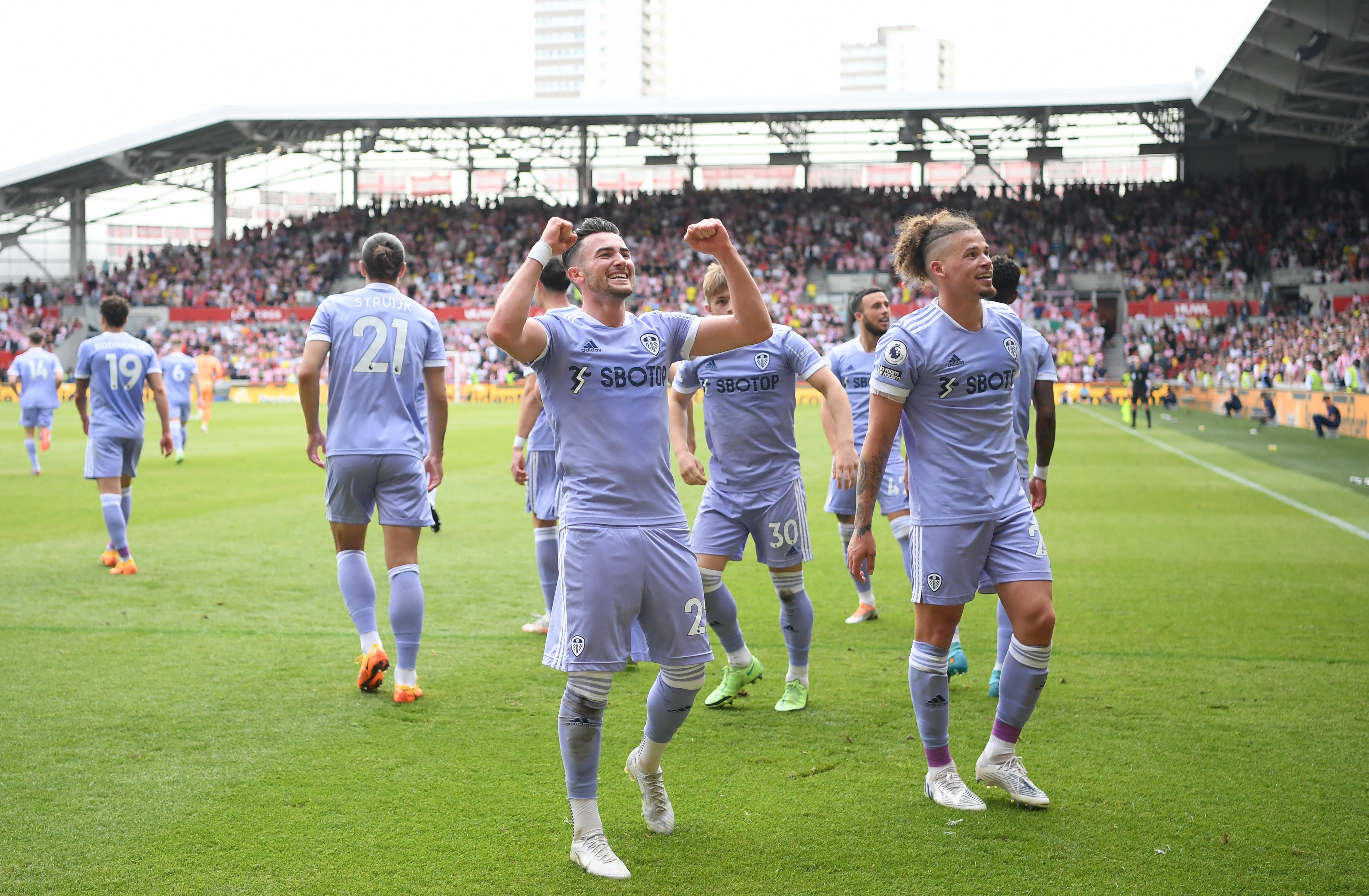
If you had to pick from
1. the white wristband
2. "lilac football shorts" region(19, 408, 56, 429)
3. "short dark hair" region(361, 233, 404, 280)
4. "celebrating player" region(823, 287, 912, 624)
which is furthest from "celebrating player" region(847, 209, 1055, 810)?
"lilac football shorts" region(19, 408, 56, 429)

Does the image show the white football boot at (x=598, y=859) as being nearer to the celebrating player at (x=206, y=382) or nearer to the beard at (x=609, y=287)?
the beard at (x=609, y=287)

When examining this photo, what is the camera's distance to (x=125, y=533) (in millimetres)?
9406

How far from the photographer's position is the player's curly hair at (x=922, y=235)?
4.50 metres

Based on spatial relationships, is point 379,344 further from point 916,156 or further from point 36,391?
point 916,156

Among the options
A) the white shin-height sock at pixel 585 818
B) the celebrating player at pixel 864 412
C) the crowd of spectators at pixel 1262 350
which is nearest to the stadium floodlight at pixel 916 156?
the crowd of spectators at pixel 1262 350

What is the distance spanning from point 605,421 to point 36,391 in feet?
53.5

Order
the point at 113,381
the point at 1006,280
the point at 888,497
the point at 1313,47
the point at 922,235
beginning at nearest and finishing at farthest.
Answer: the point at 922,235, the point at 1006,280, the point at 888,497, the point at 113,381, the point at 1313,47

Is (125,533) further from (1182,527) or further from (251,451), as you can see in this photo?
(251,451)

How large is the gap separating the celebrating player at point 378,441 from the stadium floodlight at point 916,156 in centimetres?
4606

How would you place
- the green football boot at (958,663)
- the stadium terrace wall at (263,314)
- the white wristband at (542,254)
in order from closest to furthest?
the white wristband at (542,254) < the green football boot at (958,663) < the stadium terrace wall at (263,314)

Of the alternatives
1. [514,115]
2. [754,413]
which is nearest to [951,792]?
[754,413]

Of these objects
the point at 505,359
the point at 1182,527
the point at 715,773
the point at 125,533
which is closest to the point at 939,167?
the point at 505,359

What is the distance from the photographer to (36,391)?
1714 centimetres

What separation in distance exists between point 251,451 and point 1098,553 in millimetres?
15953
